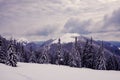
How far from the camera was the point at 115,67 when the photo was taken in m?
88.1

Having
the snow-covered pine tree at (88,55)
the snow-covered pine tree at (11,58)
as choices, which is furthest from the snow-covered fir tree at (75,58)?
the snow-covered pine tree at (11,58)

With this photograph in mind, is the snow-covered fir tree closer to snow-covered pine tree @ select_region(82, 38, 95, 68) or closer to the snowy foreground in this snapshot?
snow-covered pine tree @ select_region(82, 38, 95, 68)

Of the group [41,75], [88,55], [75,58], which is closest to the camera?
[41,75]

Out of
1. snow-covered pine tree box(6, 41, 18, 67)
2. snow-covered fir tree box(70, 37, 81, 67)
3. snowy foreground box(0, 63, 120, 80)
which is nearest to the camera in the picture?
snowy foreground box(0, 63, 120, 80)

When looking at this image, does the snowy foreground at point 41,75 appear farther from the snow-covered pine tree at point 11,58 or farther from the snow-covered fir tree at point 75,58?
the snow-covered fir tree at point 75,58

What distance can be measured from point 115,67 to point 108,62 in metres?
5.50

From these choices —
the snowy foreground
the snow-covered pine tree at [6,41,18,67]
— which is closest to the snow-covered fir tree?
the snow-covered pine tree at [6,41,18,67]

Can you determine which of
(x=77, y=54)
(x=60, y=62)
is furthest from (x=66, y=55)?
(x=77, y=54)

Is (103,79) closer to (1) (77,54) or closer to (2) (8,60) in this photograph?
(2) (8,60)

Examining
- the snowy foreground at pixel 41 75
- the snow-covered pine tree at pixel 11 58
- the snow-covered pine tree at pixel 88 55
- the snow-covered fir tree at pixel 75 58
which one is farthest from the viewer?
the snow-covered pine tree at pixel 88 55

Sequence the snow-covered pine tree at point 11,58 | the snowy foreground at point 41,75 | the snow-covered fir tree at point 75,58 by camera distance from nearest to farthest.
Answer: the snowy foreground at point 41,75 < the snow-covered pine tree at point 11,58 < the snow-covered fir tree at point 75,58

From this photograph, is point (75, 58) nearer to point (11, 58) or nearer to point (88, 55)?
point (88, 55)

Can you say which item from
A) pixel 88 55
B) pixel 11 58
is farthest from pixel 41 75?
pixel 88 55

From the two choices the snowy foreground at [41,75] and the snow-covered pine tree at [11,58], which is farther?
the snow-covered pine tree at [11,58]
